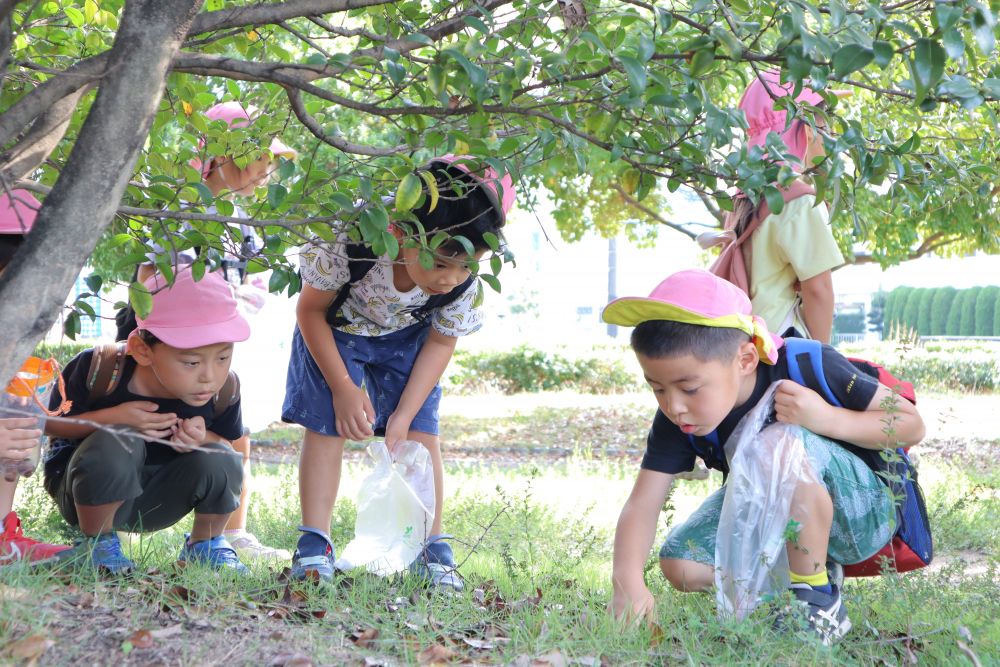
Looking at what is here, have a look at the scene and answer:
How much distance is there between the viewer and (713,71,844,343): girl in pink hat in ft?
11.0

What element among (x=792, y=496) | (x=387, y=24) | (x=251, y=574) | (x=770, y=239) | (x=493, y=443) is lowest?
(x=493, y=443)

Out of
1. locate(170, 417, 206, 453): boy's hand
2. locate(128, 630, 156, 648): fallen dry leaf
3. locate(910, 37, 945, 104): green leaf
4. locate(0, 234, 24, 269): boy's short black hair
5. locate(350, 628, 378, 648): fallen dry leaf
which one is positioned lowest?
locate(350, 628, 378, 648): fallen dry leaf

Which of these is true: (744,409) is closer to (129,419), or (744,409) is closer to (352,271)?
(352,271)

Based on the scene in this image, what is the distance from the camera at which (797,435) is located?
2668mm

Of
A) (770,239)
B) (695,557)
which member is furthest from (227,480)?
(770,239)

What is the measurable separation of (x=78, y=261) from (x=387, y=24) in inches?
43.6

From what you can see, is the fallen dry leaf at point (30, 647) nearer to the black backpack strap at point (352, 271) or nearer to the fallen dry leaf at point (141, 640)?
the fallen dry leaf at point (141, 640)

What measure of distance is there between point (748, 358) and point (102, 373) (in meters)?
1.95

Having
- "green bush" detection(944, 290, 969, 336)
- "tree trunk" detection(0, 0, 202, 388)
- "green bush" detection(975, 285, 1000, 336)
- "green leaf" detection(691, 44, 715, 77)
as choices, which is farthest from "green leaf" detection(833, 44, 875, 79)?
"green bush" detection(944, 290, 969, 336)

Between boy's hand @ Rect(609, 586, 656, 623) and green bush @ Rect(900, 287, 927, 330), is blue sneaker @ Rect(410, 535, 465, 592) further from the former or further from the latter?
green bush @ Rect(900, 287, 927, 330)

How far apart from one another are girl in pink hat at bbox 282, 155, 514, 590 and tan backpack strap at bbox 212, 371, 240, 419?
0.59 ft

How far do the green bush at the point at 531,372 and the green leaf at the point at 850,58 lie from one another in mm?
12451

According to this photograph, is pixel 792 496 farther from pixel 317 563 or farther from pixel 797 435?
pixel 317 563

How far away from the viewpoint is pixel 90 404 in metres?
3.19
